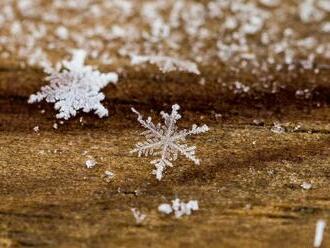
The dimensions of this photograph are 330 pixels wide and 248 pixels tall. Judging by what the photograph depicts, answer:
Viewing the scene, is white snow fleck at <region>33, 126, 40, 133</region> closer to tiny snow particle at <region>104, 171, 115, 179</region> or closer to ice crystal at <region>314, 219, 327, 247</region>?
tiny snow particle at <region>104, 171, 115, 179</region>

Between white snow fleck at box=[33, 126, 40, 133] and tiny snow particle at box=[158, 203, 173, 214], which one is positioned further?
white snow fleck at box=[33, 126, 40, 133]

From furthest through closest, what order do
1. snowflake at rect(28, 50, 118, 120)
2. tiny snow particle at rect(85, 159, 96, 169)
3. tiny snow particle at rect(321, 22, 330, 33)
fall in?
tiny snow particle at rect(321, 22, 330, 33) < snowflake at rect(28, 50, 118, 120) < tiny snow particle at rect(85, 159, 96, 169)

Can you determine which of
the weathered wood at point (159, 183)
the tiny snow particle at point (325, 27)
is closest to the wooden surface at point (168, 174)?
the weathered wood at point (159, 183)

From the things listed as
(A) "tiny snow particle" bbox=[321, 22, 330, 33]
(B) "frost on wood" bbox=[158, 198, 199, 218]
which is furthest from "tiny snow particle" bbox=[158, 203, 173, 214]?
(A) "tiny snow particle" bbox=[321, 22, 330, 33]

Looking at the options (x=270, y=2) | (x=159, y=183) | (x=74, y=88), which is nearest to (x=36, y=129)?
(x=74, y=88)

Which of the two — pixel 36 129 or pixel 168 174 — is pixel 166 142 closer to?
pixel 168 174

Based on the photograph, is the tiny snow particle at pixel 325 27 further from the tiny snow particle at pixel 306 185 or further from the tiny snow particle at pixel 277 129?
the tiny snow particle at pixel 306 185

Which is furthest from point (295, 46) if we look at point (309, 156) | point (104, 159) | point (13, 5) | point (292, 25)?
point (13, 5)
